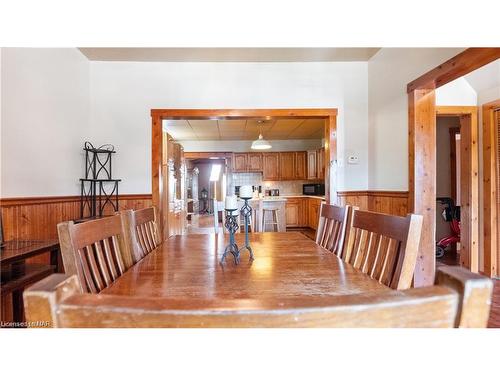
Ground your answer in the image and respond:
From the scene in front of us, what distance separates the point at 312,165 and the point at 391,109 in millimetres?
4171

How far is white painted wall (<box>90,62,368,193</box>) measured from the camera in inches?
139

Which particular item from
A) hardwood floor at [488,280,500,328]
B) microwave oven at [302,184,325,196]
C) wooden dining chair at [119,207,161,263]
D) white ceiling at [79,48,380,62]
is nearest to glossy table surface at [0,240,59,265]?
wooden dining chair at [119,207,161,263]

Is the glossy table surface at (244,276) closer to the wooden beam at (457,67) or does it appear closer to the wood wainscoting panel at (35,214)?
the wood wainscoting panel at (35,214)

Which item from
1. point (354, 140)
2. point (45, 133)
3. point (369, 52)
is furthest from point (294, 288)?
point (369, 52)

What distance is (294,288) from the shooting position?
39.0 inches

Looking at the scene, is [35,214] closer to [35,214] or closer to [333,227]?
[35,214]

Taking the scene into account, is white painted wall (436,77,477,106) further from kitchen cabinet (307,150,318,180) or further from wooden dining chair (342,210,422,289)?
kitchen cabinet (307,150,318,180)

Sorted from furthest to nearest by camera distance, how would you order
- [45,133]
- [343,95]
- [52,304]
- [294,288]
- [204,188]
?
1. [204,188]
2. [343,95]
3. [45,133]
4. [294,288]
5. [52,304]

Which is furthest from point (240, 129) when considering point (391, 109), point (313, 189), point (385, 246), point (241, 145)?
point (385, 246)

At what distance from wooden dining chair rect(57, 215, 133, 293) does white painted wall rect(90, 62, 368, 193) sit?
2.25 meters

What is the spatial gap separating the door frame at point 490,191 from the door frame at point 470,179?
0.10m

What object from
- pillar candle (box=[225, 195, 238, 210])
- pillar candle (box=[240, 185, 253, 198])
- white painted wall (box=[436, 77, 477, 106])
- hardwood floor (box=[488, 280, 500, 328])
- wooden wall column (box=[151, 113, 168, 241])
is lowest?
hardwood floor (box=[488, 280, 500, 328])
